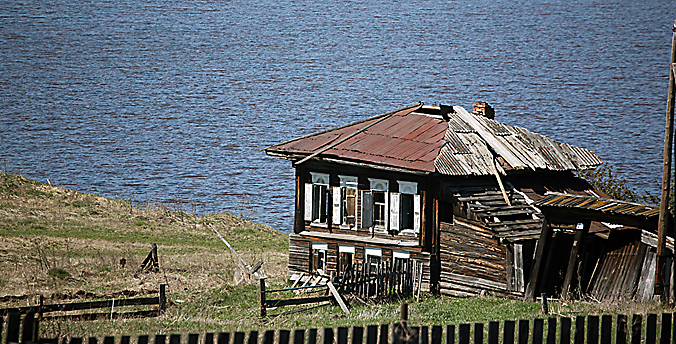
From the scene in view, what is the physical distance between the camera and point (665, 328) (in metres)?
8.51

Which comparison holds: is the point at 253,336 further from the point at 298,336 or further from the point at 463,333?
the point at 463,333

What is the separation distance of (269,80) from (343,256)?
10391 centimetres

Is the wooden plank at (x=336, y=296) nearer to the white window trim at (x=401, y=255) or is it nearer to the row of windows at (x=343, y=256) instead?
the row of windows at (x=343, y=256)

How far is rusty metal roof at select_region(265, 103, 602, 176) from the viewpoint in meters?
22.8

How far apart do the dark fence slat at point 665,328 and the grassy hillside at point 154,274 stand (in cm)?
469

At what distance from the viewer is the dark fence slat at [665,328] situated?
845 cm

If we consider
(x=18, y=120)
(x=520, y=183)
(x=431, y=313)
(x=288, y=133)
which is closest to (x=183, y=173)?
(x=288, y=133)

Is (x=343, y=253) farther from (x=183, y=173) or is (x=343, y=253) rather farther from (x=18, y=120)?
(x=18, y=120)

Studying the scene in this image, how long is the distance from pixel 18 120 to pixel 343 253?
74957 mm

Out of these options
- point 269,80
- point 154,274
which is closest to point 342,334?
point 154,274

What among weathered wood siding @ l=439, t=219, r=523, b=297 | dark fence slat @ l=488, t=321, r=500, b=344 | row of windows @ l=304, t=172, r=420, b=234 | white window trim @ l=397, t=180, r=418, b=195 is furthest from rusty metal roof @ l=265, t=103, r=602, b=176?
dark fence slat @ l=488, t=321, r=500, b=344

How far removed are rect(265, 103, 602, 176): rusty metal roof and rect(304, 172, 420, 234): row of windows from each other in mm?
901

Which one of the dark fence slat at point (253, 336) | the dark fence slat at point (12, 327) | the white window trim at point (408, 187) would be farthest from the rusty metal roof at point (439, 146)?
the dark fence slat at point (12, 327)

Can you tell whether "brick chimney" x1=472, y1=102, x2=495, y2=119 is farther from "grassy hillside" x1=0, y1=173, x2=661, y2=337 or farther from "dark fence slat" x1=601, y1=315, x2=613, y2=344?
"dark fence slat" x1=601, y1=315, x2=613, y2=344
